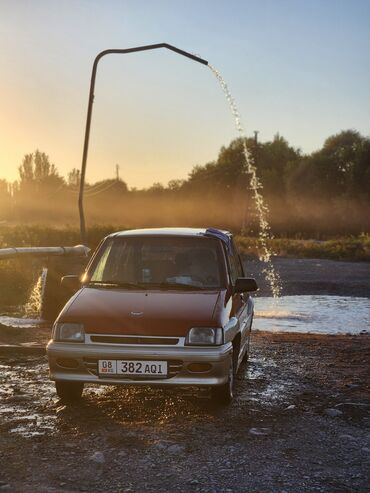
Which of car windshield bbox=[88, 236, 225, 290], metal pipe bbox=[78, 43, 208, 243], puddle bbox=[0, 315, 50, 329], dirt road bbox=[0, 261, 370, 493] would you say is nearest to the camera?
dirt road bbox=[0, 261, 370, 493]

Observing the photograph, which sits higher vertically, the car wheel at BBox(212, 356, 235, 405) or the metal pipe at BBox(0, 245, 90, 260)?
the metal pipe at BBox(0, 245, 90, 260)

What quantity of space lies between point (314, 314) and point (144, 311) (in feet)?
31.9

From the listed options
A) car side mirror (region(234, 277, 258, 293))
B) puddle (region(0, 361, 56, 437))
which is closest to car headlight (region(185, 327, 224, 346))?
car side mirror (region(234, 277, 258, 293))

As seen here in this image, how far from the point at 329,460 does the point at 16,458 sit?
2.28 metres

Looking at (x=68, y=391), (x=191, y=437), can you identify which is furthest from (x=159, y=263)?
(x=191, y=437)

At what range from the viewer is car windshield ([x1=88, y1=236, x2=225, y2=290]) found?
24.5 feet

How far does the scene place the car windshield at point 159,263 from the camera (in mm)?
7457

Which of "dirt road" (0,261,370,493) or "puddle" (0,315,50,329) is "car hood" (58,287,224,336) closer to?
"dirt road" (0,261,370,493)

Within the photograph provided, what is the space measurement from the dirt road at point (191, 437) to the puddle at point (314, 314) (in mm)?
4901

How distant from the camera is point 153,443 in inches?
221

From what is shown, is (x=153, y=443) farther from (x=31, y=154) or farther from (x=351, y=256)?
(x=31, y=154)

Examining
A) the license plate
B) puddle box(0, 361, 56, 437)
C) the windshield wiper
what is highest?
the windshield wiper

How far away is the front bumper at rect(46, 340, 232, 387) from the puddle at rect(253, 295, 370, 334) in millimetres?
6979

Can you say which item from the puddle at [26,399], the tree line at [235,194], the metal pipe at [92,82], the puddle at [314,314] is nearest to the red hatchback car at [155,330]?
the puddle at [26,399]
